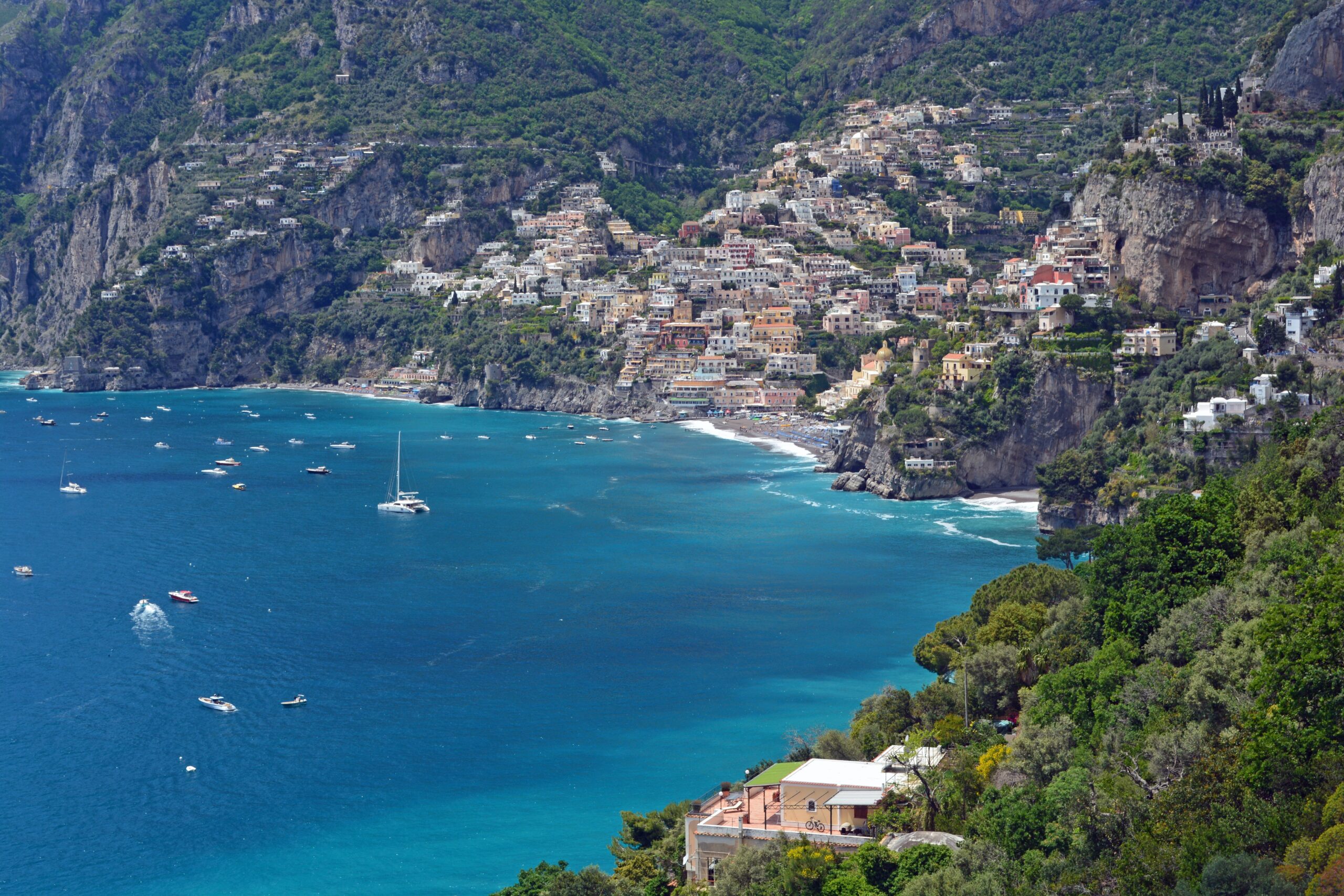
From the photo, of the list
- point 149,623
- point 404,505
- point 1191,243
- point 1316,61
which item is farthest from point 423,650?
point 1316,61

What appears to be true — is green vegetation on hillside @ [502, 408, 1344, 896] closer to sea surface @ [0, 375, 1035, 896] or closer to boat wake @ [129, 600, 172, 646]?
sea surface @ [0, 375, 1035, 896]

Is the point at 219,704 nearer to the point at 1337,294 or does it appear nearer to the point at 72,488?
the point at 72,488

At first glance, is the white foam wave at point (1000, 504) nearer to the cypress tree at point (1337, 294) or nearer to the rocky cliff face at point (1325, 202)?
the cypress tree at point (1337, 294)

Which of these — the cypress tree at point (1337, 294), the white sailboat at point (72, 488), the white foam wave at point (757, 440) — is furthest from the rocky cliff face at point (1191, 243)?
the white sailboat at point (72, 488)

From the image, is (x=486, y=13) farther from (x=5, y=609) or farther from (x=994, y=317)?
(x=5, y=609)

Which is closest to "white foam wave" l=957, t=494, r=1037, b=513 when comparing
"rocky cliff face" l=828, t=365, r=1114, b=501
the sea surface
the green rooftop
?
the sea surface

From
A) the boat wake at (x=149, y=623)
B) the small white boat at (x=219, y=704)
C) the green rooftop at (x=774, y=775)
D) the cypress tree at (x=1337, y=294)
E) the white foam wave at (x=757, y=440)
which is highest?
the cypress tree at (x=1337, y=294)
